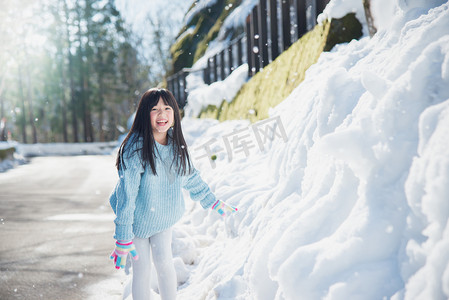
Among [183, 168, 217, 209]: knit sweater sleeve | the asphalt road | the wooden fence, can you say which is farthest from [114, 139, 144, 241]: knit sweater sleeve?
the wooden fence

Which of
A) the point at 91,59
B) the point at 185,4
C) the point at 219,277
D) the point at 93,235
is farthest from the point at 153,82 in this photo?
the point at 219,277

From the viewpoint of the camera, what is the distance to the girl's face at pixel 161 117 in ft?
7.50

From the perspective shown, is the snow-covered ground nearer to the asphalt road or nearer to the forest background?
the asphalt road

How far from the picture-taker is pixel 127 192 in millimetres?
2070

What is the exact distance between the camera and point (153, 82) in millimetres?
35625

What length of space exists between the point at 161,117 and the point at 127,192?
0.58m

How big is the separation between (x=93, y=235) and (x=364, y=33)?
15.1 feet

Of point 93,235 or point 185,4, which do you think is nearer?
point 93,235

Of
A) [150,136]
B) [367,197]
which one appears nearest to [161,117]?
[150,136]

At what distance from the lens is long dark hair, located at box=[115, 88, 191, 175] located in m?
2.19

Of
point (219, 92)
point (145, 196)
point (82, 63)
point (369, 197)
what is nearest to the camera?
point (369, 197)

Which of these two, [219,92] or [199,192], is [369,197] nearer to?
[199,192]

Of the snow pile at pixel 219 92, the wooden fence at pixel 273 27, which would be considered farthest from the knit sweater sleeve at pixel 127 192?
the snow pile at pixel 219 92

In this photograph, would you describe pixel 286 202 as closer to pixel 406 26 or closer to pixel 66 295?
pixel 406 26
